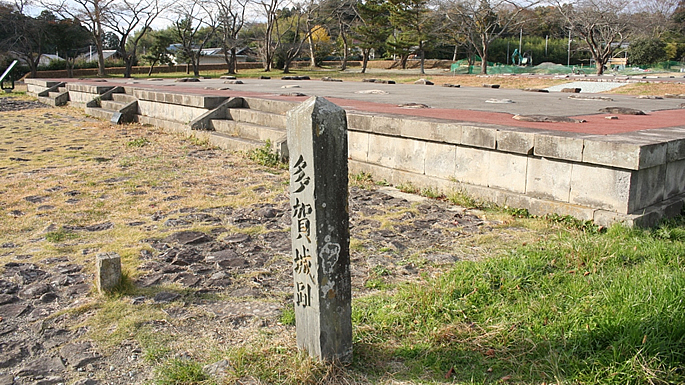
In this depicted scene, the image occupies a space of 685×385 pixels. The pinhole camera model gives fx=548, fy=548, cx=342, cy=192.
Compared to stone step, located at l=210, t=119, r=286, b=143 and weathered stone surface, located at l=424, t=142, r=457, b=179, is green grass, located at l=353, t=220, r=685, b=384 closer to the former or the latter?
weathered stone surface, located at l=424, t=142, r=457, b=179

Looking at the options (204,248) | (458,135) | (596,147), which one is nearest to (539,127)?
(458,135)

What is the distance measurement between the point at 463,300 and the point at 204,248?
2.33 meters

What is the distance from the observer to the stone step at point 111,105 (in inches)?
556

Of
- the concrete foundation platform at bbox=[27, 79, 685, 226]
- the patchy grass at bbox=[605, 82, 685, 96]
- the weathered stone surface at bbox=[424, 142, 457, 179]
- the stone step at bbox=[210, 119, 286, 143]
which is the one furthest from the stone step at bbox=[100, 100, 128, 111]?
the patchy grass at bbox=[605, 82, 685, 96]

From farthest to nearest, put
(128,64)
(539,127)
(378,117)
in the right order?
1. (128,64)
2. (378,117)
3. (539,127)

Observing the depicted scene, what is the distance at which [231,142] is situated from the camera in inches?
365

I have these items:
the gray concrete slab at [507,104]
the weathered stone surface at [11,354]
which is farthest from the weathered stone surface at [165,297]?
the gray concrete slab at [507,104]

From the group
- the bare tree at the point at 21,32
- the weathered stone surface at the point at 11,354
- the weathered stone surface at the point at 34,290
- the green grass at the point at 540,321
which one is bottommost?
the weathered stone surface at the point at 11,354

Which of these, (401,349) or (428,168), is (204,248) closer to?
(401,349)

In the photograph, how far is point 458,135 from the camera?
6.04m

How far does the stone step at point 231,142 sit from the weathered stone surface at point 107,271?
506 centimetres

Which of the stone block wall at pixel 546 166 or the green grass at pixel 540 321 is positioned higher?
the stone block wall at pixel 546 166

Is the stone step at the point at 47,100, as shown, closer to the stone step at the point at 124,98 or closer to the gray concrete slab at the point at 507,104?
the stone step at the point at 124,98

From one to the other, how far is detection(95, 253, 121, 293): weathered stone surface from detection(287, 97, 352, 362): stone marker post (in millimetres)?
1594
